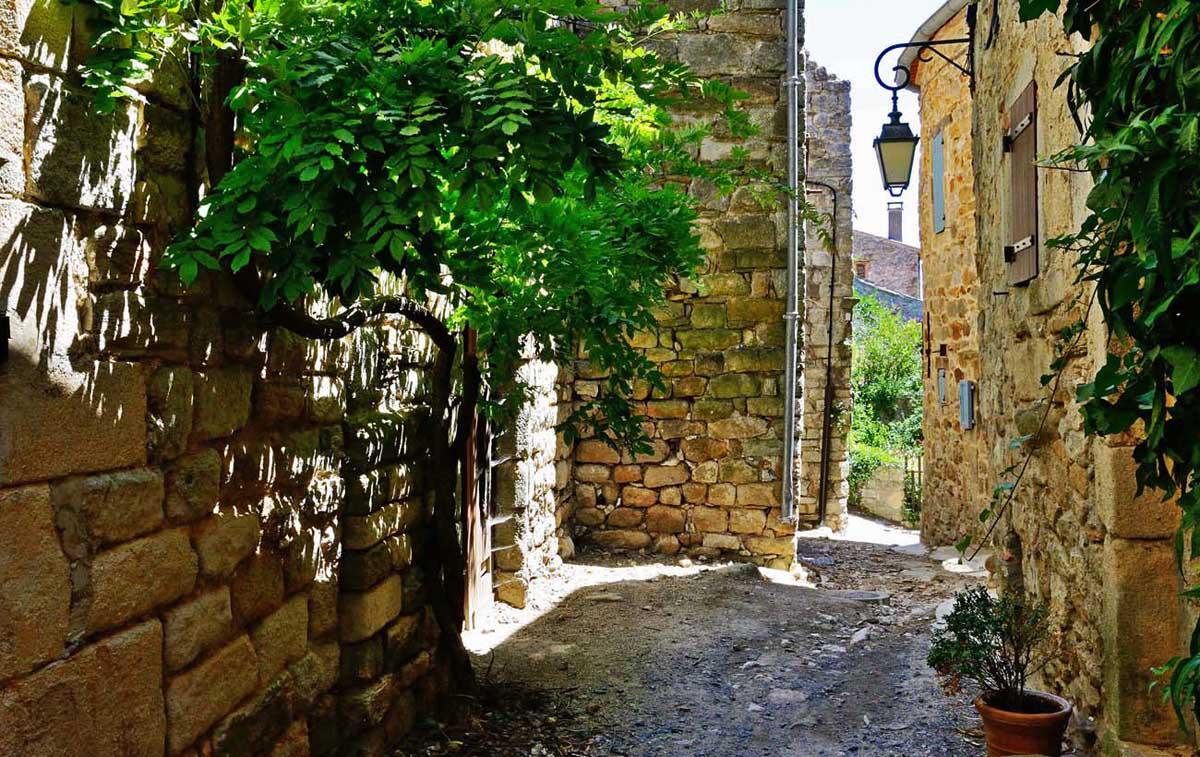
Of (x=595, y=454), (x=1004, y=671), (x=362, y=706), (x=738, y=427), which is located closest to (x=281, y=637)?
(x=362, y=706)

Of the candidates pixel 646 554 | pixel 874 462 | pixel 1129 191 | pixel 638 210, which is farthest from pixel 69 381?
pixel 874 462

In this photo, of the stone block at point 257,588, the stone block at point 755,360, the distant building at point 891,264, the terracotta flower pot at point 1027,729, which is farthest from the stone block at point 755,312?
the distant building at point 891,264

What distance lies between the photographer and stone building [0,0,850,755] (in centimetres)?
193

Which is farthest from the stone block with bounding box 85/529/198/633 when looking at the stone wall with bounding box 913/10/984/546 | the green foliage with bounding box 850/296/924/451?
the green foliage with bounding box 850/296/924/451

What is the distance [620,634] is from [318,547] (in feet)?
9.00

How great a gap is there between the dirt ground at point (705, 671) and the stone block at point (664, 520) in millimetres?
343

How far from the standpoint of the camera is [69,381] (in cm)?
A: 204

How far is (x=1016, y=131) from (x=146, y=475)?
12.5 feet

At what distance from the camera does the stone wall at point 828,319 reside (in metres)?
12.1

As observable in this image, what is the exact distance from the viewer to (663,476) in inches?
312

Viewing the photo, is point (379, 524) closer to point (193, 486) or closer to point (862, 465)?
point (193, 486)

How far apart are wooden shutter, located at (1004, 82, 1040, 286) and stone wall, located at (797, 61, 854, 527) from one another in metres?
7.57

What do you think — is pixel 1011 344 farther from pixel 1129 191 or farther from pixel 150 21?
pixel 150 21

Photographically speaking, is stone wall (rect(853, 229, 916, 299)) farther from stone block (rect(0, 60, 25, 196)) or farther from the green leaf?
stone block (rect(0, 60, 25, 196))
